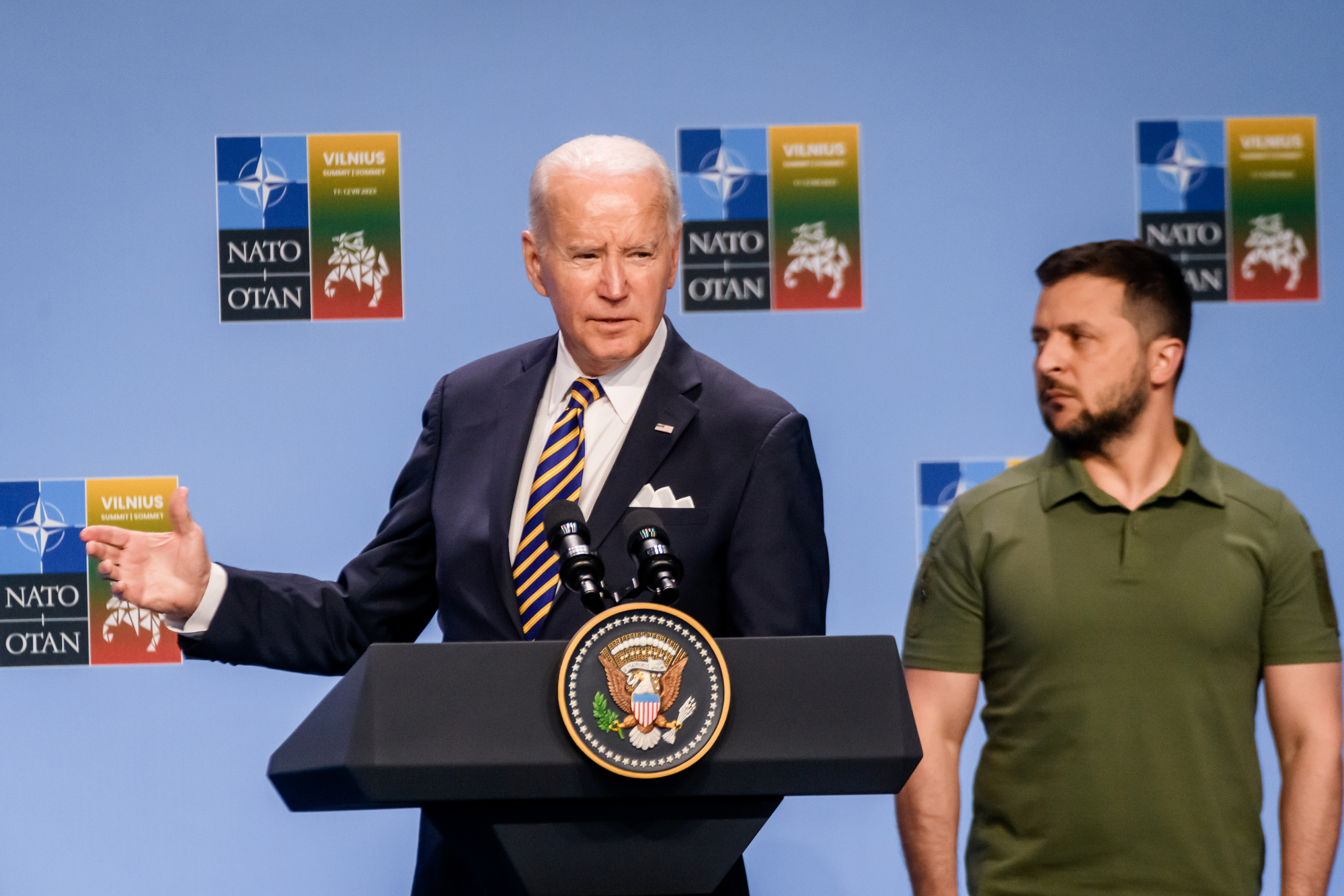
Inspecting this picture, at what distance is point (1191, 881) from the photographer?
63.5 inches

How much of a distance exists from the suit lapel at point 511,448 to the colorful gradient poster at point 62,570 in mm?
1469

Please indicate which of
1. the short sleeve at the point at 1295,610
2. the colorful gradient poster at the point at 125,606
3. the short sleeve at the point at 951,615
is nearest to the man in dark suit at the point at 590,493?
the short sleeve at the point at 951,615

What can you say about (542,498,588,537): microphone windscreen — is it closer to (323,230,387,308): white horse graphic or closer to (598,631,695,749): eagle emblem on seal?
(598,631,695,749): eagle emblem on seal

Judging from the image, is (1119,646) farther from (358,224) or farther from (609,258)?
(358,224)

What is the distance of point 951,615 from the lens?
1732 mm

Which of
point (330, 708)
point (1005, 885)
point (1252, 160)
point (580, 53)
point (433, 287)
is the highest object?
point (580, 53)

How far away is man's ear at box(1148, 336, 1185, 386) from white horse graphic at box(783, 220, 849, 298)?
1.24 m

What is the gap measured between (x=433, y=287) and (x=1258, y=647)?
1870 mm

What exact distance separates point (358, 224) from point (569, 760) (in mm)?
2091

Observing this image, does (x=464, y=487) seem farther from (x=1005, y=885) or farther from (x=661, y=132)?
(x=661, y=132)

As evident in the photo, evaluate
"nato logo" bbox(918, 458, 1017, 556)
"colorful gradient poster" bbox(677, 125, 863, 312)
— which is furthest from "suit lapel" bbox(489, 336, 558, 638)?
"nato logo" bbox(918, 458, 1017, 556)

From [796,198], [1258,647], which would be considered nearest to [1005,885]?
[1258,647]

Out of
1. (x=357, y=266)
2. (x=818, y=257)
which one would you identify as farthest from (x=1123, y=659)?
(x=357, y=266)

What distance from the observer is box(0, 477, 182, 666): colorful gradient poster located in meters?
2.94
